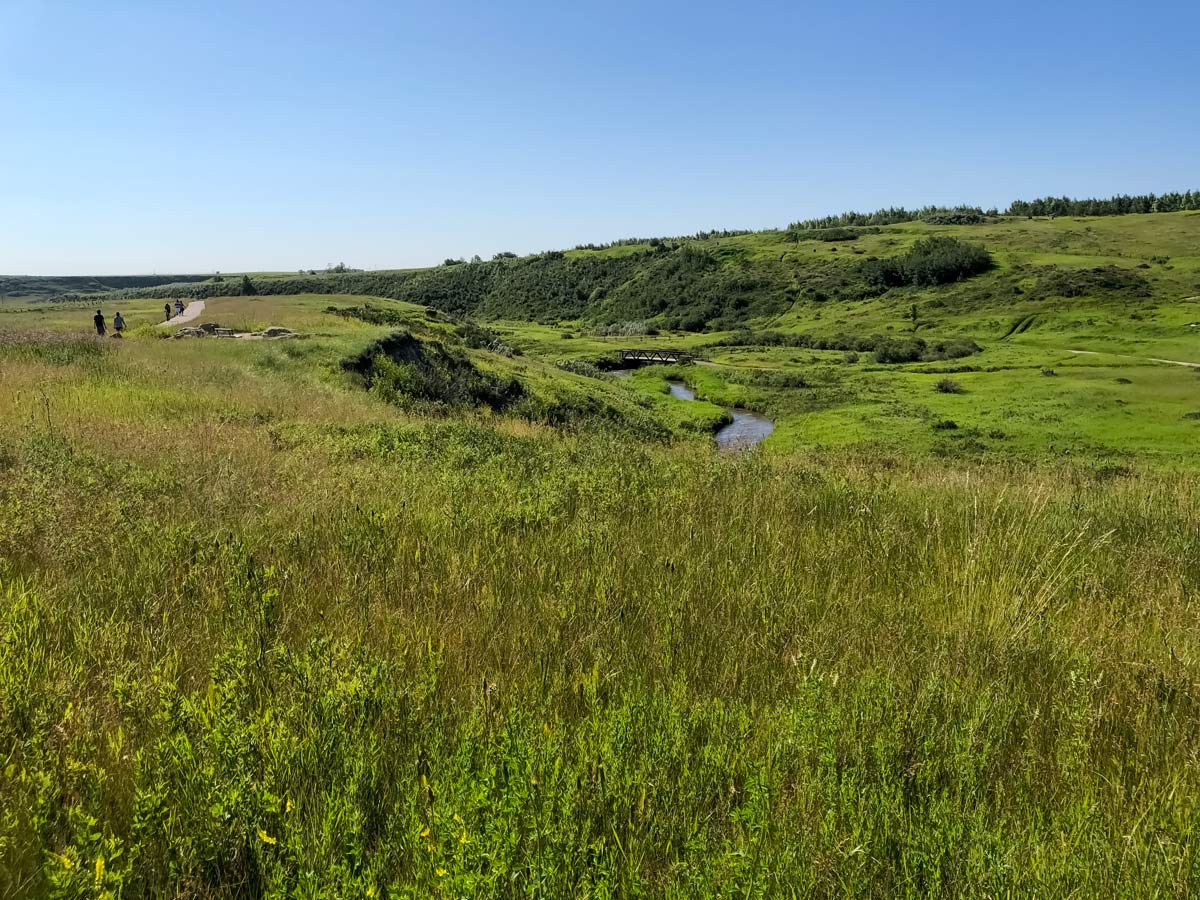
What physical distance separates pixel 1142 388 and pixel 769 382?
23341 millimetres

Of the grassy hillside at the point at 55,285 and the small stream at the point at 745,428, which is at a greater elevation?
the grassy hillside at the point at 55,285

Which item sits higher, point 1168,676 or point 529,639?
point 529,639

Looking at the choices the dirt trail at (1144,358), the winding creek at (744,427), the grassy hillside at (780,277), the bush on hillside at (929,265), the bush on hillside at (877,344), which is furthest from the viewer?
the bush on hillside at (929,265)

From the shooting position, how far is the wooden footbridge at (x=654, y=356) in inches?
2793

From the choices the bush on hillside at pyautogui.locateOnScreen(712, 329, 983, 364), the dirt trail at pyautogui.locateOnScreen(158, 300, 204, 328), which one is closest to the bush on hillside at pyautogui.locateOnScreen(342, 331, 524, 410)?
the dirt trail at pyautogui.locateOnScreen(158, 300, 204, 328)

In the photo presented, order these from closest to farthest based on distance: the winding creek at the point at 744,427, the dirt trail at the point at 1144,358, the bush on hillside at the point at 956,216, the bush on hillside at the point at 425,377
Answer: the bush on hillside at the point at 425,377 < the winding creek at the point at 744,427 < the dirt trail at the point at 1144,358 < the bush on hillside at the point at 956,216

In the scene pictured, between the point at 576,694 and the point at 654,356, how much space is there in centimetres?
7044

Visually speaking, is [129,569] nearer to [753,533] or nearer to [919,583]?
[753,533]

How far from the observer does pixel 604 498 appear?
6730mm

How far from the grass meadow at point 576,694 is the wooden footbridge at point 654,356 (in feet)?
213

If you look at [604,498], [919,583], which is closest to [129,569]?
[604,498]

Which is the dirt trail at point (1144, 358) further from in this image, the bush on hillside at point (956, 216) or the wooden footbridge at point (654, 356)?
the bush on hillside at point (956, 216)

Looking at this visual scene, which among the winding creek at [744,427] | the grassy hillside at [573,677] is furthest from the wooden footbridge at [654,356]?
the grassy hillside at [573,677]

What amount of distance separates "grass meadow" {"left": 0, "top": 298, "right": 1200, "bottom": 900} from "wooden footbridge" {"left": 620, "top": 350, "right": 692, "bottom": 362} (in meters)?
64.8
